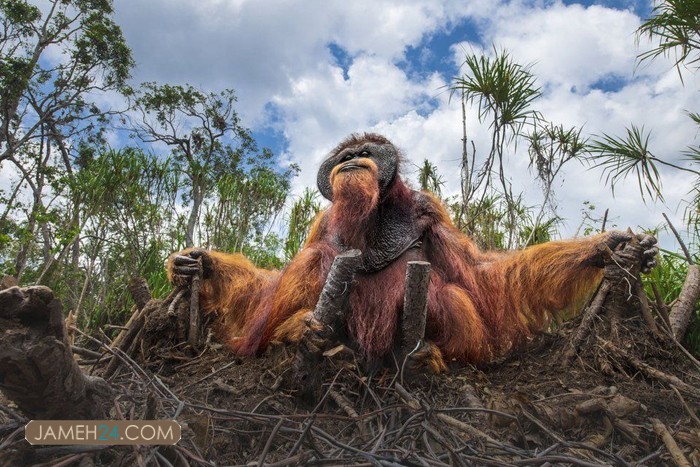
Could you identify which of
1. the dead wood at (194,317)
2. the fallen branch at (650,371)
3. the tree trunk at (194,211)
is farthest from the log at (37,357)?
the tree trunk at (194,211)

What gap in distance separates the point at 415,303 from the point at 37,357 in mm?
1661

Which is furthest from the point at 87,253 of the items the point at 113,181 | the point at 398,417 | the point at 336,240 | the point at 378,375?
the point at 398,417

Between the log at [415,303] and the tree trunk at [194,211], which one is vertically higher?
the tree trunk at [194,211]

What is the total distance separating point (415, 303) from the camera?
2.51 metres

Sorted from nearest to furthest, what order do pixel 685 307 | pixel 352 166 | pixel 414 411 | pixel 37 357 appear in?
pixel 37 357
pixel 414 411
pixel 685 307
pixel 352 166

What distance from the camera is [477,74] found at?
618cm

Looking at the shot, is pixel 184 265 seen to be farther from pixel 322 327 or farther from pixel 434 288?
pixel 434 288

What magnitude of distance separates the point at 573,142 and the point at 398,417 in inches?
269

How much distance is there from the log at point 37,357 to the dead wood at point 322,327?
1092 mm

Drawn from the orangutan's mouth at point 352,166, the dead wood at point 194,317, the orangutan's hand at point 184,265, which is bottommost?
the dead wood at point 194,317

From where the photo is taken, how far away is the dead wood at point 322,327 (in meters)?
2.47

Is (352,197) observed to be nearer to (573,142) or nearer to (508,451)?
(508,451)

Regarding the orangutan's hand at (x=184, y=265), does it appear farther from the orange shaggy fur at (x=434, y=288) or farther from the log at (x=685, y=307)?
the log at (x=685, y=307)

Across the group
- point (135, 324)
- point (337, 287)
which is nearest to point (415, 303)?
point (337, 287)
